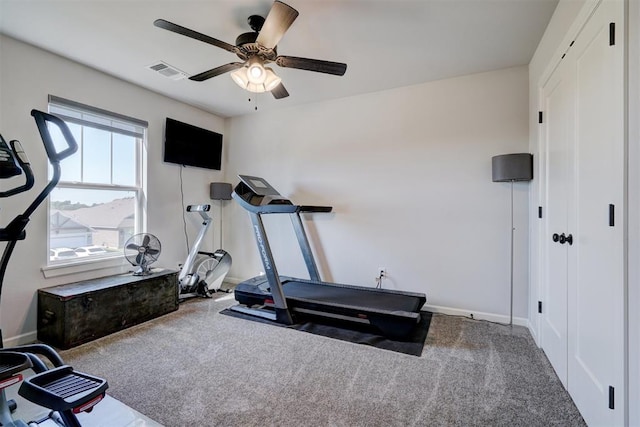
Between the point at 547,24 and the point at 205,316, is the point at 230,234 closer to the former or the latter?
the point at 205,316

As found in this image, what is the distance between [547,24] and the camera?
234 cm

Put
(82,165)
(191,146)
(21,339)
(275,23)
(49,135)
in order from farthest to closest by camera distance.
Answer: (191,146), (82,165), (21,339), (275,23), (49,135)

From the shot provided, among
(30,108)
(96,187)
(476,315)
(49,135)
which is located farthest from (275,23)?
(476,315)

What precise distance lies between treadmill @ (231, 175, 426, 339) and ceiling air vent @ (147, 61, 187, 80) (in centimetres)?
134

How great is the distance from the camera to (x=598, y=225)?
1499 mm

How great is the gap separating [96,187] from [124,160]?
48 centimetres

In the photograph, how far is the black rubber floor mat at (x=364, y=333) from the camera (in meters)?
2.56

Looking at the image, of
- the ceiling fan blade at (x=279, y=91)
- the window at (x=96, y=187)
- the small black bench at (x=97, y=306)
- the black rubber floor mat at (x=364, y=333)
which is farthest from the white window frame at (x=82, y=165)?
the ceiling fan blade at (x=279, y=91)

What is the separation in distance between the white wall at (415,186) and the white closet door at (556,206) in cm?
67

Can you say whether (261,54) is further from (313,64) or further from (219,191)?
(219,191)

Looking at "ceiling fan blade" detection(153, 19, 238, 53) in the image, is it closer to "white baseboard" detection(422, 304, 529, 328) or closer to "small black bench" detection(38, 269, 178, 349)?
"small black bench" detection(38, 269, 178, 349)

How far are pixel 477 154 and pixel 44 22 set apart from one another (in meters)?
4.18

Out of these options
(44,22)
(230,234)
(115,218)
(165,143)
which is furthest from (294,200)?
(44,22)

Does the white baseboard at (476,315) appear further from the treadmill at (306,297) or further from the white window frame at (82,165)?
the white window frame at (82,165)
